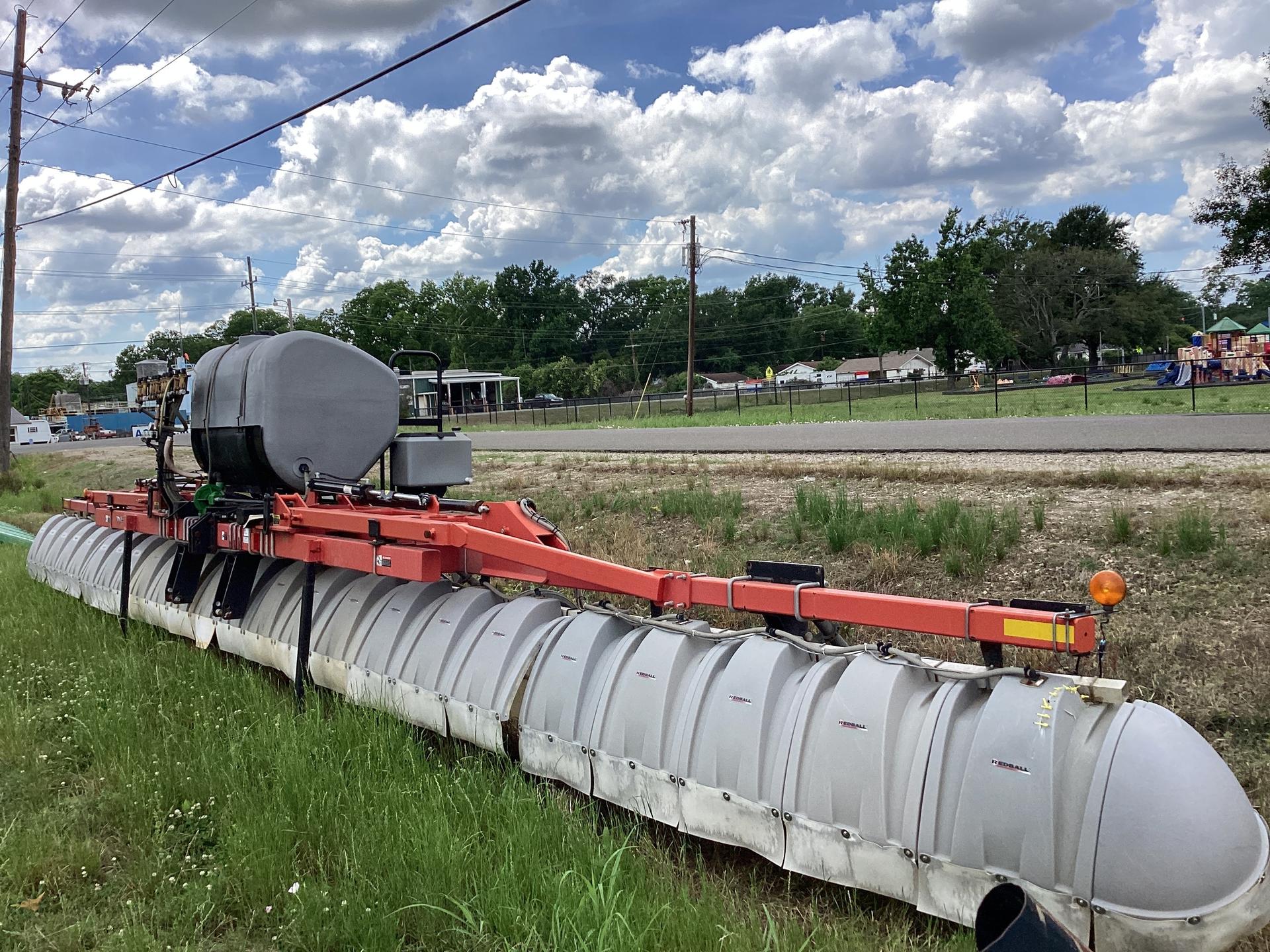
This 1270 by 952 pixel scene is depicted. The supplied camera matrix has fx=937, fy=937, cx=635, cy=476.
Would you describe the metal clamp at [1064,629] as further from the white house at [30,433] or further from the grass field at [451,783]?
the white house at [30,433]

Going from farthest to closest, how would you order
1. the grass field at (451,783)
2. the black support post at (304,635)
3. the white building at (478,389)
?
the white building at (478,389), the black support post at (304,635), the grass field at (451,783)

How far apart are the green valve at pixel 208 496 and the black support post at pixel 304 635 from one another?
1.43 metres

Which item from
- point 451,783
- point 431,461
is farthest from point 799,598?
point 431,461

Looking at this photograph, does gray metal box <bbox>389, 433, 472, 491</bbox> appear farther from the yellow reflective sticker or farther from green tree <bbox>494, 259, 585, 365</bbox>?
green tree <bbox>494, 259, 585, 365</bbox>

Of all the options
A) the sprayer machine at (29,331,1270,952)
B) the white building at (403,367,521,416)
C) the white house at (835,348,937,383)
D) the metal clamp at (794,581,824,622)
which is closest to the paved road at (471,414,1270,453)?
the sprayer machine at (29,331,1270,952)

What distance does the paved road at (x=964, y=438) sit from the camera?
39.8ft

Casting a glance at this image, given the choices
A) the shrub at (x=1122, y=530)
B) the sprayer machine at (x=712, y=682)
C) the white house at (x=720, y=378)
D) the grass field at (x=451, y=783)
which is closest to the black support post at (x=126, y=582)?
the grass field at (x=451, y=783)

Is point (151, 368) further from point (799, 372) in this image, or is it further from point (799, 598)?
point (799, 372)

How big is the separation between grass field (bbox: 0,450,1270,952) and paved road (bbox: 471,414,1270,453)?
3.73 m

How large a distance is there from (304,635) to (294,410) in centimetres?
152

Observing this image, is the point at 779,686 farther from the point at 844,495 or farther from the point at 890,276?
the point at 890,276

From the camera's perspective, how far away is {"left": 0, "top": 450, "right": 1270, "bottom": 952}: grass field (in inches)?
131

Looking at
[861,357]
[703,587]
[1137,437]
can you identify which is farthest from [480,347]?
[703,587]

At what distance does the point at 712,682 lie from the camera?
155 inches
